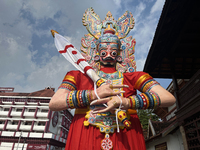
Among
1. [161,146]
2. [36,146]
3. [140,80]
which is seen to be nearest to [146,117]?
[161,146]

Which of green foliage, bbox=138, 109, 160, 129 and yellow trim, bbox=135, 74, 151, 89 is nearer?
yellow trim, bbox=135, 74, 151, 89

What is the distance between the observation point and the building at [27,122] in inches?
829

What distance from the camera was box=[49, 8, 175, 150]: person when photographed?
72.2 inches

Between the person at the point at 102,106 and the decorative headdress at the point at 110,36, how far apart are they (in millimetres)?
480

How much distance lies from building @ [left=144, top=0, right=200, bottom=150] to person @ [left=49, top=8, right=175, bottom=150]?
2.94 meters

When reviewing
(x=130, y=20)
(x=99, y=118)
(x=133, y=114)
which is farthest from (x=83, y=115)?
(x=130, y=20)

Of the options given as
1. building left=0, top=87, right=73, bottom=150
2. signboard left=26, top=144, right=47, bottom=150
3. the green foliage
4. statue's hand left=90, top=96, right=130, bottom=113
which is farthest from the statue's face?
signboard left=26, top=144, right=47, bottom=150

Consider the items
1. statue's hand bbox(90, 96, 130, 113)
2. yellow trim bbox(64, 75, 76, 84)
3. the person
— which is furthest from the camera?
yellow trim bbox(64, 75, 76, 84)

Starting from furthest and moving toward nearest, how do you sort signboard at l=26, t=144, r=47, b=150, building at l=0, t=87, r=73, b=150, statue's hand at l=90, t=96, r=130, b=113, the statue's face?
building at l=0, t=87, r=73, b=150
signboard at l=26, t=144, r=47, b=150
the statue's face
statue's hand at l=90, t=96, r=130, b=113

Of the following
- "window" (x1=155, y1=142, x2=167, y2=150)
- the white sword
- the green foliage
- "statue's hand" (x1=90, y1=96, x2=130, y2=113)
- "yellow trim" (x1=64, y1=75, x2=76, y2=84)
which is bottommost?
"window" (x1=155, y1=142, x2=167, y2=150)

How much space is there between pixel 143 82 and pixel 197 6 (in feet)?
10.6

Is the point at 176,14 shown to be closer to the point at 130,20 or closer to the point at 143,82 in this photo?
the point at 130,20

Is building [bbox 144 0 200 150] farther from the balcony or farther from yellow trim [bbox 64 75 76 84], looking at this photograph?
yellow trim [bbox 64 75 76 84]

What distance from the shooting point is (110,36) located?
8.78 feet
